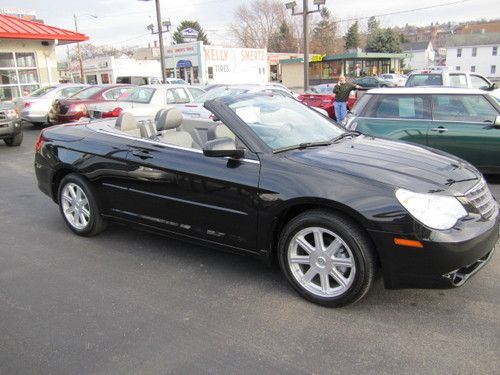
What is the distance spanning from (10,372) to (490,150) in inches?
248

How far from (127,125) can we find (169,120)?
1.63ft

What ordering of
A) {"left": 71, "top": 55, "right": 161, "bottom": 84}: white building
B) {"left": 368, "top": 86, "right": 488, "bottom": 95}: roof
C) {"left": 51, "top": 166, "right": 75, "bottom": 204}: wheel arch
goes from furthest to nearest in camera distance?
{"left": 71, "top": 55, "right": 161, "bottom": 84}: white building → {"left": 368, "top": 86, "right": 488, "bottom": 95}: roof → {"left": 51, "top": 166, "right": 75, "bottom": 204}: wheel arch

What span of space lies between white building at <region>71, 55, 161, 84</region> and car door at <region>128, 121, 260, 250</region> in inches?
1780

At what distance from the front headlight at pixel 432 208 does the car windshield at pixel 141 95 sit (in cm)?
975

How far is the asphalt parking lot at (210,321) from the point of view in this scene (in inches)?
109

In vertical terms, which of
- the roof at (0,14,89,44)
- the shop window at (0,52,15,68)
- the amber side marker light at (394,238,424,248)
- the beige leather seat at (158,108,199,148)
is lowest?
the amber side marker light at (394,238,424,248)

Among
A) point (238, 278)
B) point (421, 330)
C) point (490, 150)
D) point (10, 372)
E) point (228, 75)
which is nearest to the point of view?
point (10, 372)

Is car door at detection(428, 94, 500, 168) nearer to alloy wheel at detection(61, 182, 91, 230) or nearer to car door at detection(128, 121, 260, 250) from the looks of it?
car door at detection(128, 121, 260, 250)

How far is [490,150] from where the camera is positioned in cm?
655

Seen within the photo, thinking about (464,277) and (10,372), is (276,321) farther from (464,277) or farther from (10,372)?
(10,372)

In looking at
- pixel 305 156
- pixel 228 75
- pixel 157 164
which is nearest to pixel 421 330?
pixel 305 156

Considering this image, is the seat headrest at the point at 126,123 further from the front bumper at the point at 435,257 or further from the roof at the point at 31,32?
the roof at the point at 31,32

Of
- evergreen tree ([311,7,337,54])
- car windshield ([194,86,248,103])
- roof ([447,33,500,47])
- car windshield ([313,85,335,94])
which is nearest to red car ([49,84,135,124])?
car windshield ([194,86,248,103])

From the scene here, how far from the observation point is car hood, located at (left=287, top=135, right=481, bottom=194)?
3197 millimetres
